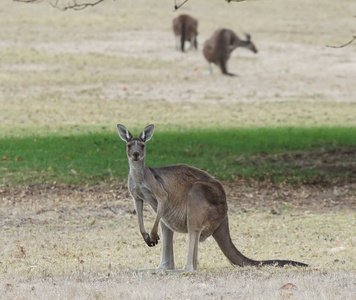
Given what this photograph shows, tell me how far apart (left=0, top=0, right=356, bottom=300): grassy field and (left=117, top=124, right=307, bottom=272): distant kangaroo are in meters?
0.25

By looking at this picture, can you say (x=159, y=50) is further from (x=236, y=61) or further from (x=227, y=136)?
(x=227, y=136)

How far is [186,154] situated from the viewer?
14945 mm

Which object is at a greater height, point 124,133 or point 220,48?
point 124,133

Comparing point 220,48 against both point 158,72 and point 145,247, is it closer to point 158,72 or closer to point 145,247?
point 158,72

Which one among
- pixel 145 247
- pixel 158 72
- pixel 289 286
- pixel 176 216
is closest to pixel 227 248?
pixel 176 216

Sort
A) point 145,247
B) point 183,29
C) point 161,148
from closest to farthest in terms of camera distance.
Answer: point 145,247, point 161,148, point 183,29

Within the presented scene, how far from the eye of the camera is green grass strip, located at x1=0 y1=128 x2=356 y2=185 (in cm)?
1325

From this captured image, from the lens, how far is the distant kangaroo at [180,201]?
22.7 feet

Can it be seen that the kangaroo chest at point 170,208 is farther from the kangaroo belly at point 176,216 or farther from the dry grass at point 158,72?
the dry grass at point 158,72

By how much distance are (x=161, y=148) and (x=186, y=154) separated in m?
0.54

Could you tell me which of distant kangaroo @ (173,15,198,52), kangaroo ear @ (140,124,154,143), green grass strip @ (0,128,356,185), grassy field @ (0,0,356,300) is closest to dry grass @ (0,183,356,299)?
grassy field @ (0,0,356,300)

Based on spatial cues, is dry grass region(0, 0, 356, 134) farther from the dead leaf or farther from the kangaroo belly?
the dead leaf

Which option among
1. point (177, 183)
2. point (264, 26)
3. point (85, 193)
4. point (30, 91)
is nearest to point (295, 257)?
point (177, 183)

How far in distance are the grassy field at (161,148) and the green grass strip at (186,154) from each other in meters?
0.04
